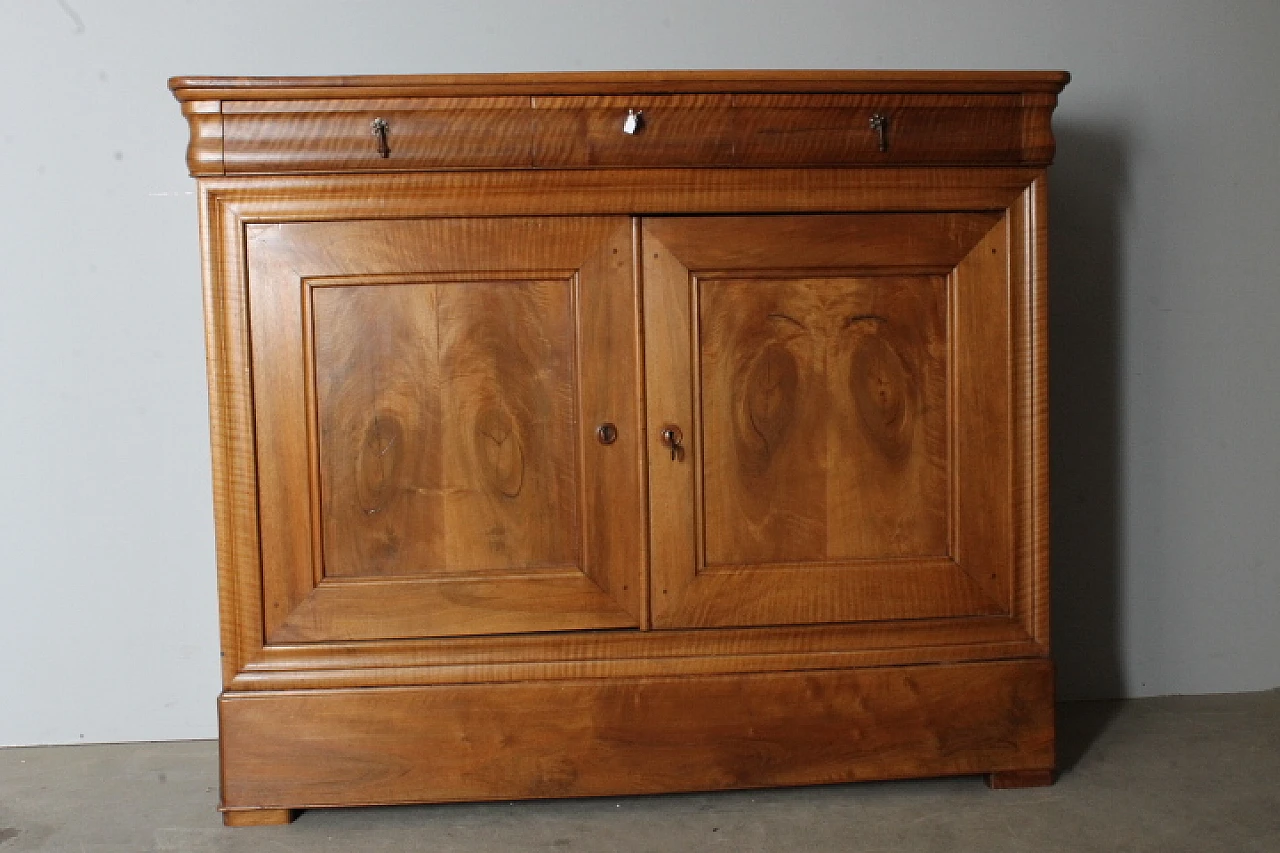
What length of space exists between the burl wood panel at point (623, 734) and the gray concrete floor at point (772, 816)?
0.06m

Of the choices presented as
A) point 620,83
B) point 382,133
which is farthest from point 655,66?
point 382,133

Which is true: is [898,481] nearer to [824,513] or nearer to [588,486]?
[824,513]

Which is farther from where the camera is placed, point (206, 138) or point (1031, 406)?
point (1031, 406)

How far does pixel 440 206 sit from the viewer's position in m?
1.99

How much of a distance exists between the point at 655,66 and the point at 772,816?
1588mm

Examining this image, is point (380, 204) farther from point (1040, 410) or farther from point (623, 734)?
point (1040, 410)

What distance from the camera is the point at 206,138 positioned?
6.41 ft

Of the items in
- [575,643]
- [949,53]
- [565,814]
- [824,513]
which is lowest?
[565,814]

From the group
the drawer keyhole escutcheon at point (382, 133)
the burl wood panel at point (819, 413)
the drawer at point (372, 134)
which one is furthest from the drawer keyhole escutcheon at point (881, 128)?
the drawer keyhole escutcheon at point (382, 133)

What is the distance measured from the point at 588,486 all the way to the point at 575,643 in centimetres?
28

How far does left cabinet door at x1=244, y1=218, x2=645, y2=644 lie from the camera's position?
2.00 meters

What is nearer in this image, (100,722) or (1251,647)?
(100,722)

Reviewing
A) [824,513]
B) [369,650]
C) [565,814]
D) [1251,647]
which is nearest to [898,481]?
[824,513]

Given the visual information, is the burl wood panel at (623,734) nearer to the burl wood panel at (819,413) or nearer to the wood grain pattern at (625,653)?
the wood grain pattern at (625,653)
